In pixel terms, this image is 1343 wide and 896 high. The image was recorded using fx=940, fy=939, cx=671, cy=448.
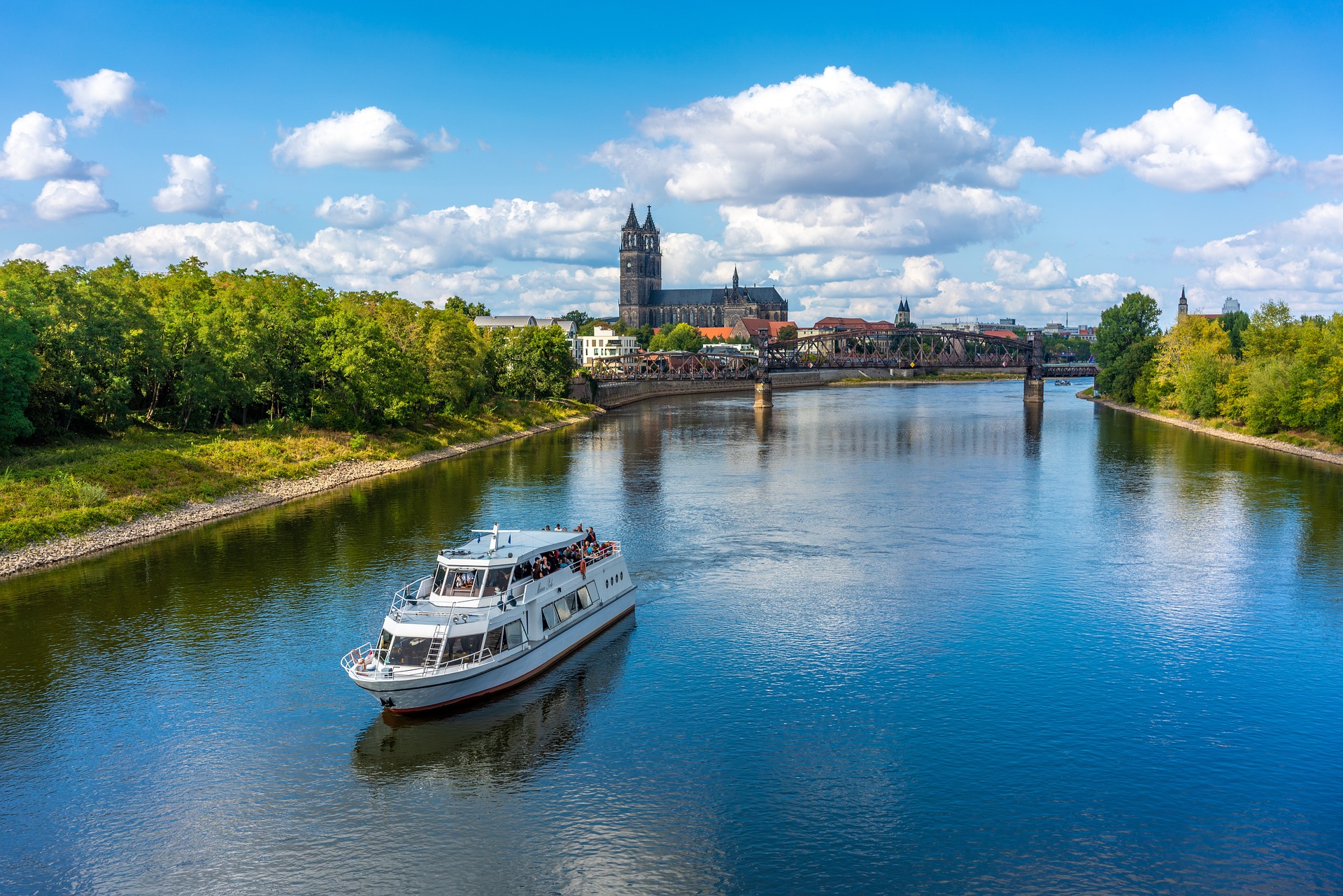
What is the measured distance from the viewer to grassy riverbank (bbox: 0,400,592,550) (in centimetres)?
5112

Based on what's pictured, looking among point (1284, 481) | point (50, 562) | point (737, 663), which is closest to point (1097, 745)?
point (737, 663)

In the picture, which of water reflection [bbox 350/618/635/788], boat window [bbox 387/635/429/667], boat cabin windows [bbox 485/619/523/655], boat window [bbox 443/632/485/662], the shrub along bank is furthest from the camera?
the shrub along bank

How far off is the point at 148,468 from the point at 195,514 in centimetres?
542

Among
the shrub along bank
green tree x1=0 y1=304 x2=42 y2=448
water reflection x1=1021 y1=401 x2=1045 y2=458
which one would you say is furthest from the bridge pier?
green tree x1=0 y1=304 x2=42 y2=448

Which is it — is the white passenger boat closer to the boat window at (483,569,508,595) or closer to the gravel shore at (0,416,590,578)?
the boat window at (483,569,508,595)

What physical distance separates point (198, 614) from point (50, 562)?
13.9 meters

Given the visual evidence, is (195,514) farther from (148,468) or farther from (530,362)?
(530,362)

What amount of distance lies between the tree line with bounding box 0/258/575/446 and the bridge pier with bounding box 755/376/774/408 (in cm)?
5590

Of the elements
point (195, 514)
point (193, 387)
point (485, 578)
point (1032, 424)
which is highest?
point (193, 387)

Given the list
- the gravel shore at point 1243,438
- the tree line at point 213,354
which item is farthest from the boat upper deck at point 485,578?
the gravel shore at point 1243,438

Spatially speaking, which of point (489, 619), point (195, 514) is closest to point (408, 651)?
point (489, 619)

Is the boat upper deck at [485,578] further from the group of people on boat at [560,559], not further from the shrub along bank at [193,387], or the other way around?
the shrub along bank at [193,387]

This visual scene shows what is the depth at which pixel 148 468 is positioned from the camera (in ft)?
200

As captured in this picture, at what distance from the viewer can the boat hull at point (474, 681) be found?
29.2m
